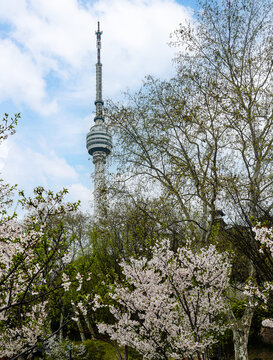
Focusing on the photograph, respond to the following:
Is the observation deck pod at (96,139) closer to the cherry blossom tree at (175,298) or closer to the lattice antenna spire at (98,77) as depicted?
the lattice antenna spire at (98,77)

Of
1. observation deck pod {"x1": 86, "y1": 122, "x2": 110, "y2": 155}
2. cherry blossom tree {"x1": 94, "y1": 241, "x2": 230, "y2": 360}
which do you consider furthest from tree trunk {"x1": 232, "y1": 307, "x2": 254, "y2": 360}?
observation deck pod {"x1": 86, "y1": 122, "x2": 110, "y2": 155}

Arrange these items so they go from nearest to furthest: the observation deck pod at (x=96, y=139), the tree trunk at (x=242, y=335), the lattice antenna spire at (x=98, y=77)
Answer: the tree trunk at (x=242, y=335) → the observation deck pod at (x=96, y=139) → the lattice antenna spire at (x=98, y=77)

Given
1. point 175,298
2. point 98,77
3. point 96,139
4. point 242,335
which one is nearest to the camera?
point 175,298

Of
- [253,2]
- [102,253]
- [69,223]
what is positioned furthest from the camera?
[69,223]

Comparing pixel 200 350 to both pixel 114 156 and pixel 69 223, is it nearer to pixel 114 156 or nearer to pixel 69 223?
pixel 114 156

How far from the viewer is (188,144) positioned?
1316 cm

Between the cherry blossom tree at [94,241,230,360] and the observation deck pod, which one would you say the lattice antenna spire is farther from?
the cherry blossom tree at [94,241,230,360]

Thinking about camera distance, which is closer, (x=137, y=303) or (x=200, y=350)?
(x=200, y=350)

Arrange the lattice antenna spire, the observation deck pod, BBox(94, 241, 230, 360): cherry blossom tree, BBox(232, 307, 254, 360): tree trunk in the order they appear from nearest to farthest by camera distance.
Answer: BBox(94, 241, 230, 360): cherry blossom tree < BBox(232, 307, 254, 360): tree trunk < the observation deck pod < the lattice antenna spire

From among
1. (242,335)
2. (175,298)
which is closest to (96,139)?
(242,335)

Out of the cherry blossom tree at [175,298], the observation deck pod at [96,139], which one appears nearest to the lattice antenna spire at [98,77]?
the observation deck pod at [96,139]

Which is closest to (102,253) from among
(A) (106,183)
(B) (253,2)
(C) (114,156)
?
(A) (106,183)

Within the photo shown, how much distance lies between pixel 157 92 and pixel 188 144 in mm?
2599

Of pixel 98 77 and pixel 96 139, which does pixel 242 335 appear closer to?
pixel 96 139
